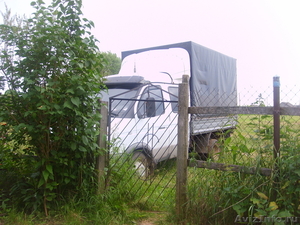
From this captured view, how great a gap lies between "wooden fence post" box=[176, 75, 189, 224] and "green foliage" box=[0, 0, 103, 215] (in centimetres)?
108

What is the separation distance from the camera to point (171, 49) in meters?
7.27

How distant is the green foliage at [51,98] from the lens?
3.22 meters

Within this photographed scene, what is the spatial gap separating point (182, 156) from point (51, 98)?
5.74 ft

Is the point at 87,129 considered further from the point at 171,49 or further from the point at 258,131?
the point at 171,49

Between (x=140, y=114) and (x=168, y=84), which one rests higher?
(x=168, y=84)

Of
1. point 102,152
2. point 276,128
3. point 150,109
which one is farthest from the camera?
point 150,109

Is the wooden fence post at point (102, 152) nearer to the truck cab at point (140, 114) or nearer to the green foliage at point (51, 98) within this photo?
the green foliage at point (51, 98)

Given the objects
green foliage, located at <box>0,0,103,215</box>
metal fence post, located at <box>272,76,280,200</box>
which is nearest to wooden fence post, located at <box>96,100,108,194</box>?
green foliage, located at <box>0,0,103,215</box>

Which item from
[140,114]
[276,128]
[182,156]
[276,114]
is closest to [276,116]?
[276,114]

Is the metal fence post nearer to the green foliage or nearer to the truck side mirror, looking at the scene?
the green foliage

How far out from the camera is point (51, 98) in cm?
324

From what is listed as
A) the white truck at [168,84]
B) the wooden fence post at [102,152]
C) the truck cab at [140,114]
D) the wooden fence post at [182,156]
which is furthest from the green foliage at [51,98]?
the white truck at [168,84]

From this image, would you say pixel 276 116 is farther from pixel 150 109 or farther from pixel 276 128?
pixel 150 109

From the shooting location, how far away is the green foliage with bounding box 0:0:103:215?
322cm
